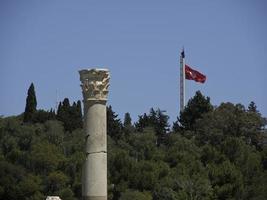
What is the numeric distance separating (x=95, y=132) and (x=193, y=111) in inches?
2410

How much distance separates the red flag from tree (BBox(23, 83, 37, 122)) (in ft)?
57.6

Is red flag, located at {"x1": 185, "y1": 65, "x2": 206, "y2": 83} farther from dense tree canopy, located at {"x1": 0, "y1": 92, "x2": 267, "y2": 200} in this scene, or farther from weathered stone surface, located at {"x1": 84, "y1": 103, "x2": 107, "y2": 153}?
weathered stone surface, located at {"x1": 84, "y1": 103, "x2": 107, "y2": 153}

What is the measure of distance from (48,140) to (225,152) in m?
18.0

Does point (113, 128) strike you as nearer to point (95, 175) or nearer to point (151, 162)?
point (151, 162)

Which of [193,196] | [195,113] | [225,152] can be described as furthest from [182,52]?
[193,196]

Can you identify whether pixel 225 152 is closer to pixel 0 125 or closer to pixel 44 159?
pixel 44 159

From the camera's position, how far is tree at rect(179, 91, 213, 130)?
78.6 metres

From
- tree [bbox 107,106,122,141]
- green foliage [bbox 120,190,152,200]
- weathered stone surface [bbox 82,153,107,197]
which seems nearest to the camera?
weathered stone surface [bbox 82,153,107,197]

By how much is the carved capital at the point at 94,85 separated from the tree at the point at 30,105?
61.6m

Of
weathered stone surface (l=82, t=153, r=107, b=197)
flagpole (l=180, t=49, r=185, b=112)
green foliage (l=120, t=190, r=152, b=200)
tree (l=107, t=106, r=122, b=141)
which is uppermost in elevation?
flagpole (l=180, t=49, r=185, b=112)

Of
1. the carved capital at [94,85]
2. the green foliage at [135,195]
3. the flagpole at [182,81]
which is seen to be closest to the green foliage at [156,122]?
the flagpole at [182,81]

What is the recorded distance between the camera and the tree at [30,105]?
79.2m

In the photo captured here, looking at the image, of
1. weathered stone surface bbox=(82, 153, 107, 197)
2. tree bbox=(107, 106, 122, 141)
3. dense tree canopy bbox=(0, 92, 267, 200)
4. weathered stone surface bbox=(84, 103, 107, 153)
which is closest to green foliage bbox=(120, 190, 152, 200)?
dense tree canopy bbox=(0, 92, 267, 200)

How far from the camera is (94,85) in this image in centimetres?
1812
